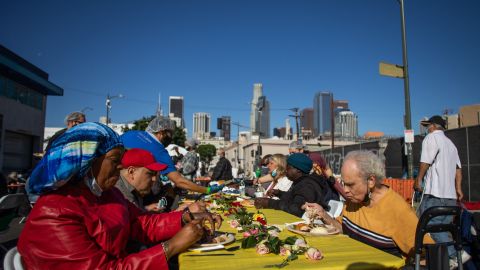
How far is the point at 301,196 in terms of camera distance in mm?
4258

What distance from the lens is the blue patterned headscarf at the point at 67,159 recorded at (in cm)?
164

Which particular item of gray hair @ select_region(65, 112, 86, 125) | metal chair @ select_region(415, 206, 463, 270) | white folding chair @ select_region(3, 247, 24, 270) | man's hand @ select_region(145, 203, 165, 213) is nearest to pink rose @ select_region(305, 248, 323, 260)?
metal chair @ select_region(415, 206, 463, 270)

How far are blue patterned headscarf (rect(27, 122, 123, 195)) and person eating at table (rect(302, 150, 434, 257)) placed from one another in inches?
75.5

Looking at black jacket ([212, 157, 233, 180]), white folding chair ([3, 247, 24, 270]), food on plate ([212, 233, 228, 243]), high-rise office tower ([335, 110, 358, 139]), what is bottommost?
food on plate ([212, 233, 228, 243])

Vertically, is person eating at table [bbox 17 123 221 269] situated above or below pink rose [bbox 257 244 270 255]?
above

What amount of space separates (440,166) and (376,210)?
8.71 feet

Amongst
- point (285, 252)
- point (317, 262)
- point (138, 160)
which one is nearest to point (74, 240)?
point (285, 252)

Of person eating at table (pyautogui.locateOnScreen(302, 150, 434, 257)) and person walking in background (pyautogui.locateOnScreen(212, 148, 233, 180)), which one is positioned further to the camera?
person walking in background (pyautogui.locateOnScreen(212, 148, 233, 180))

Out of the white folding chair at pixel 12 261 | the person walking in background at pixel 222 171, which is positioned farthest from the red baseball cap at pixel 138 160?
the person walking in background at pixel 222 171

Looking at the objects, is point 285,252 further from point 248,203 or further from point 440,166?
point 440,166

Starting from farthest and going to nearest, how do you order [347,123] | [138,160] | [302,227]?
[347,123] < [138,160] < [302,227]

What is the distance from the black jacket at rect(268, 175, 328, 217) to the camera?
13.6 feet

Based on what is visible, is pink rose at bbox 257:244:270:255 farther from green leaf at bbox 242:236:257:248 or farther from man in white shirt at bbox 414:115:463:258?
man in white shirt at bbox 414:115:463:258

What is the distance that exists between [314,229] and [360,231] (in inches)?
16.0
